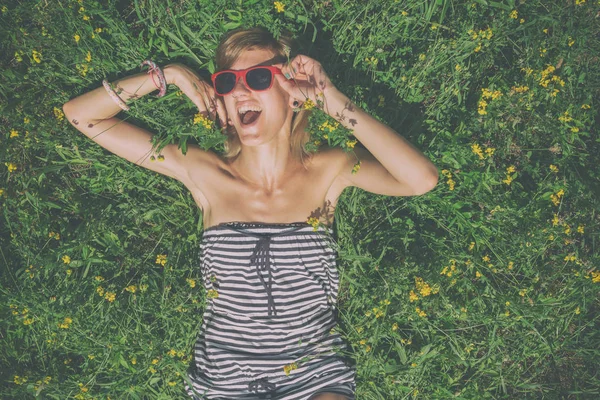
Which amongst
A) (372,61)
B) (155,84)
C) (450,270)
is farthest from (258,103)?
(450,270)

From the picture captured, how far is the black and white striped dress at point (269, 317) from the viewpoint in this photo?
3.30 metres

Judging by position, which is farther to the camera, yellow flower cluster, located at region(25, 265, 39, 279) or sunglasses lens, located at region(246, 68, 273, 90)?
yellow flower cluster, located at region(25, 265, 39, 279)

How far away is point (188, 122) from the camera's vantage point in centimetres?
353

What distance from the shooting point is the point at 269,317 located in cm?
330

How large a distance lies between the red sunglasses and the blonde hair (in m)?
0.15

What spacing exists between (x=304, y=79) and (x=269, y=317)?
66.0 inches

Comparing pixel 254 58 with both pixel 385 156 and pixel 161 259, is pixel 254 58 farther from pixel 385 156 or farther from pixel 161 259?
pixel 161 259

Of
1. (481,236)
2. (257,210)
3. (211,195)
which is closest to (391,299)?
(481,236)

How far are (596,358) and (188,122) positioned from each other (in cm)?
375

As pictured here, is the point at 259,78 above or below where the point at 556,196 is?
above

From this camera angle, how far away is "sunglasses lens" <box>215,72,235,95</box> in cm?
319

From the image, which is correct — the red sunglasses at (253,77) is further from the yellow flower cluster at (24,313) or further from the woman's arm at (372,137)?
the yellow flower cluster at (24,313)

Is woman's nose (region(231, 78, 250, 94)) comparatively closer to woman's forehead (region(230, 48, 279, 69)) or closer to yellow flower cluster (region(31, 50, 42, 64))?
woman's forehead (region(230, 48, 279, 69))

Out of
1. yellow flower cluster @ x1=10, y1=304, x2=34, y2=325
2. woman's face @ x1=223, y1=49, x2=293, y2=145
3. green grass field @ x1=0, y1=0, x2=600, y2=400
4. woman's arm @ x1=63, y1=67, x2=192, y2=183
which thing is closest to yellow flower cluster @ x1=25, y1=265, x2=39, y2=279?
green grass field @ x1=0, y1=0, x2=600, y2=400
